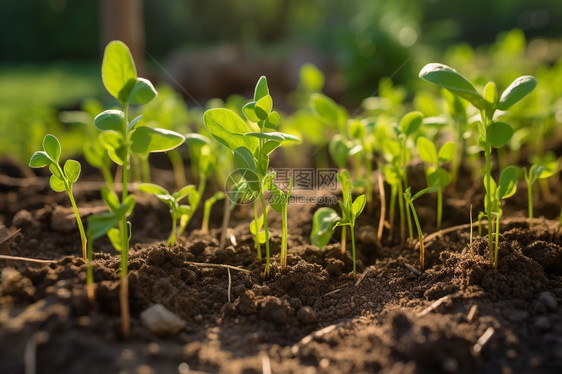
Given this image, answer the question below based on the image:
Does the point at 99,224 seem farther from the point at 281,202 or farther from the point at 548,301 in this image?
the point at 548,301

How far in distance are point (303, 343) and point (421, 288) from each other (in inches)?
16.1

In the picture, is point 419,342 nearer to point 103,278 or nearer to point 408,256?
point 408,256

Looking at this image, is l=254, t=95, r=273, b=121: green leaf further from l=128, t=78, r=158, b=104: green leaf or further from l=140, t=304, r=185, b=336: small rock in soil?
l=140, t=304, r=185, b=336: small rock in soil

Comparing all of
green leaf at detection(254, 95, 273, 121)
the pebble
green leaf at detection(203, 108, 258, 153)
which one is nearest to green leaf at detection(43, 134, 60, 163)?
green leaf at detection(203, 108, 258, 153)

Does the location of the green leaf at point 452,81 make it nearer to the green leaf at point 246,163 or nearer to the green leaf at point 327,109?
the green leaf at point 246,163

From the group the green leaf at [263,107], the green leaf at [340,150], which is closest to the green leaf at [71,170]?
the green leaf at [263,107]

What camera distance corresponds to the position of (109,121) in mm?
1058

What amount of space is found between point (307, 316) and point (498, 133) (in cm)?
67

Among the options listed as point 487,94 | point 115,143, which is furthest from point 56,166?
point 487,94

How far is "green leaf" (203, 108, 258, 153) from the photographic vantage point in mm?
1157

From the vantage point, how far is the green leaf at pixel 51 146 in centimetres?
122

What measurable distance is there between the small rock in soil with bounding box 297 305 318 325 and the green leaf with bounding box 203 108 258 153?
442 millimetres

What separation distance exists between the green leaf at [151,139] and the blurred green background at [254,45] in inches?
58.2

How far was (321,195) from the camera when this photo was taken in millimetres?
1824
